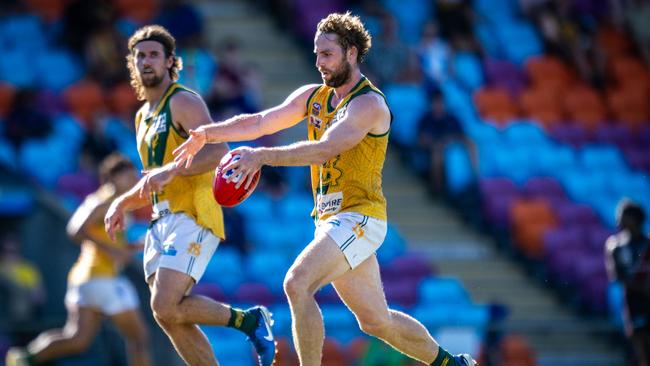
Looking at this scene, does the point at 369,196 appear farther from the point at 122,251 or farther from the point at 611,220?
the point at 611,220

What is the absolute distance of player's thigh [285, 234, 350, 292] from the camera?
812cm

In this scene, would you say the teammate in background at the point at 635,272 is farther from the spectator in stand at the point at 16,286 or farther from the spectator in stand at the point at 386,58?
the spectator in stand at the point at 386,58

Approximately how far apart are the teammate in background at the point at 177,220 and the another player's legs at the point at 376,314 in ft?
2.88

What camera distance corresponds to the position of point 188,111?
9.19 metres

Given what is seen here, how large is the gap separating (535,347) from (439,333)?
1209 mm

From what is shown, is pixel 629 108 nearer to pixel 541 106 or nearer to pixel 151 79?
pixel 541 106

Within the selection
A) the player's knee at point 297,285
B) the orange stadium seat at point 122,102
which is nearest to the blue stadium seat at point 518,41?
the orange stadium seat at point 122,102

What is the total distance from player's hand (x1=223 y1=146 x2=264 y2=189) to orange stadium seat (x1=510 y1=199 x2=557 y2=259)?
33.0ft

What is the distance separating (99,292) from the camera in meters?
12.5

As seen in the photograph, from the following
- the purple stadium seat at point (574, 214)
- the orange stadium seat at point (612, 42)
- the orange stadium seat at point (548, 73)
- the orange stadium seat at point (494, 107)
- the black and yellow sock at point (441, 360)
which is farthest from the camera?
the orange stadium seat at point (612, 42)

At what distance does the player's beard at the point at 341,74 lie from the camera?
8484mm

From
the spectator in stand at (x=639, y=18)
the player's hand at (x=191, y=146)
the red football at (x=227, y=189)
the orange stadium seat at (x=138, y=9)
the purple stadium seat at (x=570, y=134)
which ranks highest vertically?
the orange stadium seat at (x=138, y=9)

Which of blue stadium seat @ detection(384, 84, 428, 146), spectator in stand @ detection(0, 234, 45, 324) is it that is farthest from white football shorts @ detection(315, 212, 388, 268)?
blue stadium seat @ detection(384, 84, 428, 146)

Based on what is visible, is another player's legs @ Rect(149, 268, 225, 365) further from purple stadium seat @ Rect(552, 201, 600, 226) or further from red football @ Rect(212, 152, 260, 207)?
purple stadium seat @ Rect(552, 201, 600, 226)
